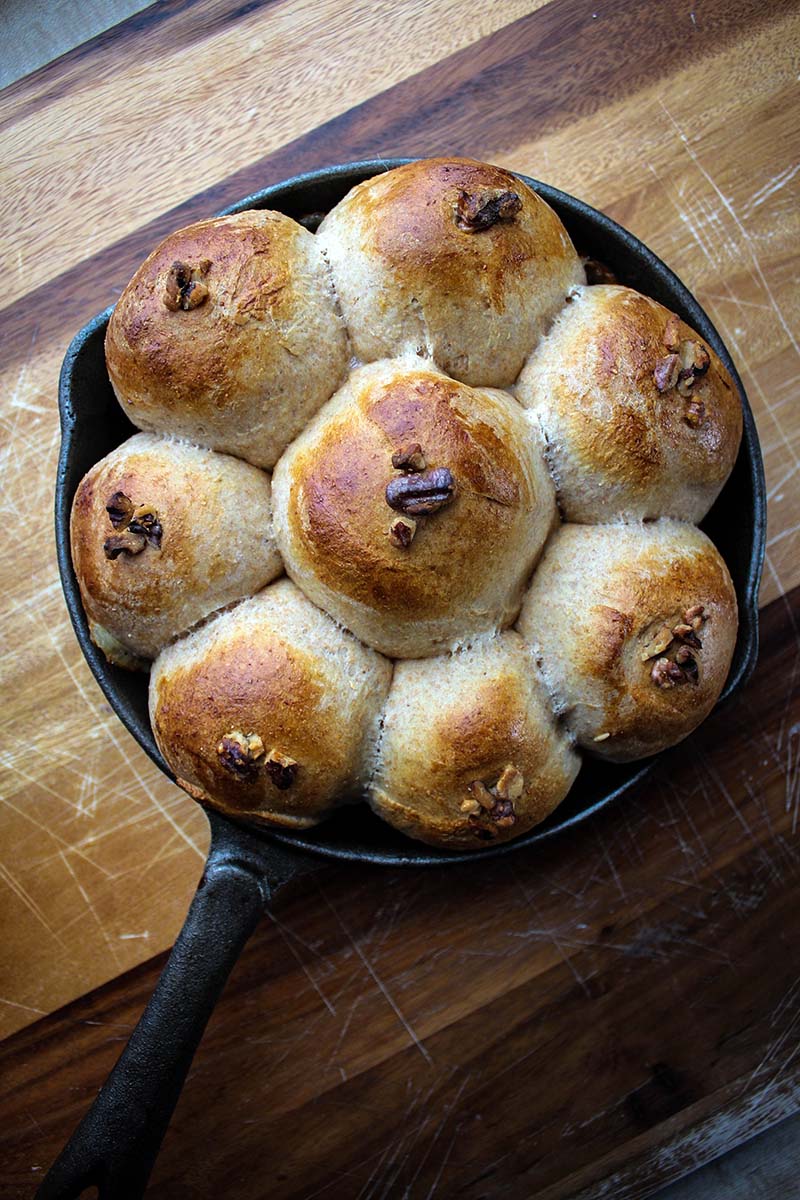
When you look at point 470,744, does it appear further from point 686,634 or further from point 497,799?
point 686,634

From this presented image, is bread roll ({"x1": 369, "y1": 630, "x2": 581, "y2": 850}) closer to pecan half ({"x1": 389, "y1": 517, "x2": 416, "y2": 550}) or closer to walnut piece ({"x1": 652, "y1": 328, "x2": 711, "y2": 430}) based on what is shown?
pecan half ({"x1": 389, "y1": 517, "x2": 416, "y2": 550})

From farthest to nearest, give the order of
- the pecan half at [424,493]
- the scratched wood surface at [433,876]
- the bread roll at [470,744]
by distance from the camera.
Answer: the scratched wood surface at [433,876], the bread roll at [470,744], the pecan half at [424,493]

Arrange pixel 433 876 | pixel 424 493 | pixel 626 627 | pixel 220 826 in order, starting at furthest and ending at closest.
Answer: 1. pixel 433 876
2. pixel 220 826
3. pixel 626 627
4. pixel 424 493

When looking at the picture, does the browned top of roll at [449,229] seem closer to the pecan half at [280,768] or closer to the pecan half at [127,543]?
the pecan half at [127,543]

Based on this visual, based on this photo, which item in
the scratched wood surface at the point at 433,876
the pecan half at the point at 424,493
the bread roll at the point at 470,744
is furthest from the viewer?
the scratched wood surface at the point at 433,876

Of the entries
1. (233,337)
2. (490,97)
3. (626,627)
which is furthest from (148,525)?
(490,97)

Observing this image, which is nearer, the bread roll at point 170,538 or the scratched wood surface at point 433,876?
the bread roll at point 170,538

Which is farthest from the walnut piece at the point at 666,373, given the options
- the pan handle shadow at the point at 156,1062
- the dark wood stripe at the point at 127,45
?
the dark wood stripe at the point at 127,45
